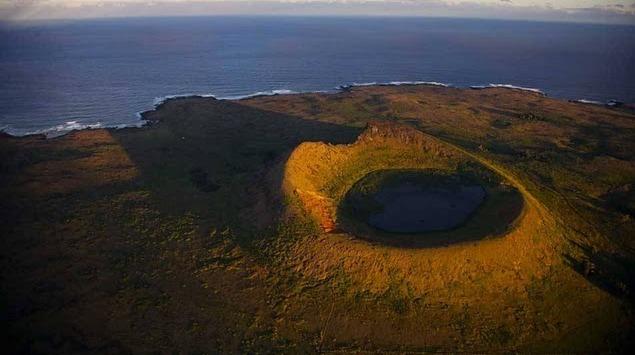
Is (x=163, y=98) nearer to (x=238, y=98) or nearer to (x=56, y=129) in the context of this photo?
(x=238, y=98)

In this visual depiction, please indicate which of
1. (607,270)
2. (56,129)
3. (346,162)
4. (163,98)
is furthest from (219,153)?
(607,270)

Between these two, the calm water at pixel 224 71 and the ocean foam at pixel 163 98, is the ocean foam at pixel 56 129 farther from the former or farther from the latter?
the calm water at pixel 224 71

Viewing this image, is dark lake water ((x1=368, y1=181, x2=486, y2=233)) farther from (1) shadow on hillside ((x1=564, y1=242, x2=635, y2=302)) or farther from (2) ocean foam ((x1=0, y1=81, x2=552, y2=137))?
(2) ocean foam ((x1=0, y1=81, x2=552, y2=137))

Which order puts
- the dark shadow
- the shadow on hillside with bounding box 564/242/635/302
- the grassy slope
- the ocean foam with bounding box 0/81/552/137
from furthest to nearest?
the ocean foam with bounding box 0/81/552/137 → the dark shadow → the shadow on hillside with bounding box 564/242/635/302 → the grassy slope

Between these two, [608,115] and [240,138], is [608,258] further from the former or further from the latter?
[608,115]

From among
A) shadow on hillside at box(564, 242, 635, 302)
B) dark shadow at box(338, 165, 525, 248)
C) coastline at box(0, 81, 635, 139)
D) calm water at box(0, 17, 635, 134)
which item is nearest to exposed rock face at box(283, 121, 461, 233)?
dark shadow at box(338, 165, 525, 248)

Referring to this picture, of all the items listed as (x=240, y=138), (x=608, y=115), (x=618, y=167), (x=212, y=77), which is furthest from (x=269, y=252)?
(x=212, y=77)
